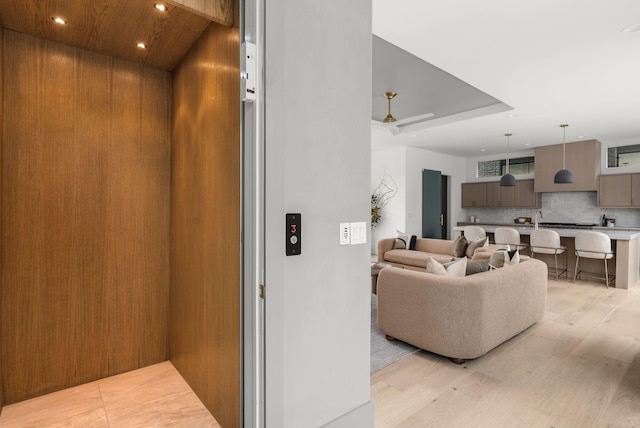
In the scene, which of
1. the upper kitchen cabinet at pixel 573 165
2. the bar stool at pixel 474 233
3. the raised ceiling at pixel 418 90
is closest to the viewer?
the raised ceiling at pixel 418 90

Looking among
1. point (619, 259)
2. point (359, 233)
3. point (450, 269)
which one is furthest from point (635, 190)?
point (359, 233)

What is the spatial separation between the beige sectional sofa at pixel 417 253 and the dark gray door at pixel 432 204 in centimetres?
207

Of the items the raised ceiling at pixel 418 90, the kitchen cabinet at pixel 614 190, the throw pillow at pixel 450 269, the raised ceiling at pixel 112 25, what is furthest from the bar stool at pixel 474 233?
the raised ceiling at pixel 112 25

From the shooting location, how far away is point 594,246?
525cm

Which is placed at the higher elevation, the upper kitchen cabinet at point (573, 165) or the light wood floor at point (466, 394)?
the upper kitchen cabinet at point (573, 165)

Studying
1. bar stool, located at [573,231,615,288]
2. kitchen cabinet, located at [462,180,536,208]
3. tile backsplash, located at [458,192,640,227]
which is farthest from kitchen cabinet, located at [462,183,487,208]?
bar stool, located at [573,231,615,288]

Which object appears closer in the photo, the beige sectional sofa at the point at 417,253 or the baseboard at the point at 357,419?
the baseboard at the point at 357,419

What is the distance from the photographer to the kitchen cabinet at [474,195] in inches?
346

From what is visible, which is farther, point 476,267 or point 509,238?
point 509,238

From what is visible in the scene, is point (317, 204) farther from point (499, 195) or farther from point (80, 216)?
point (499, 195)

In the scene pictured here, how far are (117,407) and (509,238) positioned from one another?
20.8 feet

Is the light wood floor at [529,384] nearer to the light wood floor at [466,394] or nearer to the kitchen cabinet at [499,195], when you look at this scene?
the light wood floor at [466,394]

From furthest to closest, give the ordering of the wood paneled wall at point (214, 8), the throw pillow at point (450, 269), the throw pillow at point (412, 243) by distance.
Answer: the throw pillow at point (412, 243) < the throw pillow at point (450, 269) < the wood paneled wall at point (214, 8)

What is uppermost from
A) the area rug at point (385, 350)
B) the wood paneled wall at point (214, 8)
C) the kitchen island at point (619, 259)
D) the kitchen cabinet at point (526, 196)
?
the wood paneled wall at point (214, 8)
